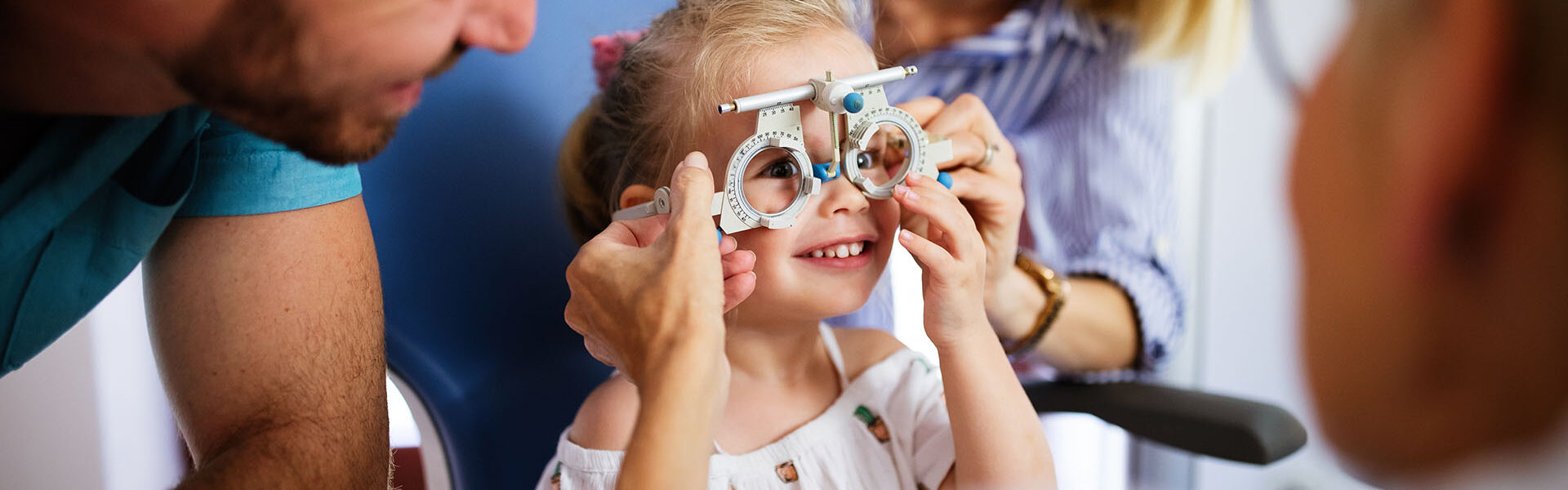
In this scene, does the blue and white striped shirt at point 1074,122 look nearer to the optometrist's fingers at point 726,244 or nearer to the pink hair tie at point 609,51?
the pink hair tie at point 609,51

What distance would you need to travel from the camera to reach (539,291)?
2.87 feet

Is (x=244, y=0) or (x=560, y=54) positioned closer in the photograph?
(x=244, y=0)

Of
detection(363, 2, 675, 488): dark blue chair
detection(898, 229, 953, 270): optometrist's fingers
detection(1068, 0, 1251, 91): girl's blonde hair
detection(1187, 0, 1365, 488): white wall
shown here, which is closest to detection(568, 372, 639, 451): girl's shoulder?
detection(363, 2, 675, 488): dark blue chair

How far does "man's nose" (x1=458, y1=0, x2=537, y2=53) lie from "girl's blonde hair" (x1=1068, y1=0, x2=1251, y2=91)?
70 cm

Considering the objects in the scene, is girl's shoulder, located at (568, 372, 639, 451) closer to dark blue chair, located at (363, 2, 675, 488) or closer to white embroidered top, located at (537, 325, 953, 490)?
white embroidered top, located at (537, 325, 953, 490)

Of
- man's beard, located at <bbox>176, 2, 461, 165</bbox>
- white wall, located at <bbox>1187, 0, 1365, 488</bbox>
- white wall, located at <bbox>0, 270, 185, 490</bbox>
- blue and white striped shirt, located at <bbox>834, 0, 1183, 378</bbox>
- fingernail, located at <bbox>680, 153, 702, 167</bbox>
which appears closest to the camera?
man's beard, located at <bbox>176, 2, 461, 165</bbox>

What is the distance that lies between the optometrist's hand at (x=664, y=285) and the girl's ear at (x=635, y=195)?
0.35 ft

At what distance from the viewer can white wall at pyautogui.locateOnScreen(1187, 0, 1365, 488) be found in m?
1.28

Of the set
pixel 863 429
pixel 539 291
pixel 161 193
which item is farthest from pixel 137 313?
pixel 863 429

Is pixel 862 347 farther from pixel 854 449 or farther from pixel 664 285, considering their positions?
pixel 664 285

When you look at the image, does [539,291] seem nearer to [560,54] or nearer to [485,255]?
[485,255]

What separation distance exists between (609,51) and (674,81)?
0.33 feet

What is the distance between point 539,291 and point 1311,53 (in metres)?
1.00

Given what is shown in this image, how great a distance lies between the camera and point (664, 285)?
0.56 meters
